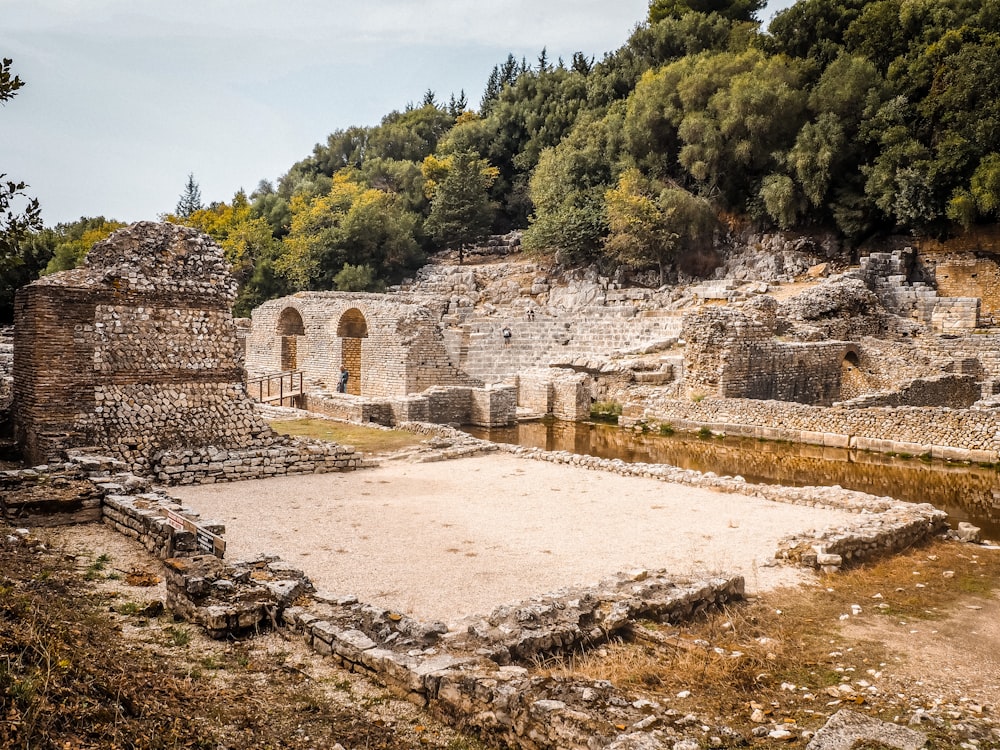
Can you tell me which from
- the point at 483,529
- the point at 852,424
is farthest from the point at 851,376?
the point at 483,529

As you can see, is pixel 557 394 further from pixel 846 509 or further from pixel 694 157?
pixel 694 157

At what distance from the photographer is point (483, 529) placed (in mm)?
9297

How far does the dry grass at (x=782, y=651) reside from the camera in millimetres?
5049

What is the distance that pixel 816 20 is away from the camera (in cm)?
3759

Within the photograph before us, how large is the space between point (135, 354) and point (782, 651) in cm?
974

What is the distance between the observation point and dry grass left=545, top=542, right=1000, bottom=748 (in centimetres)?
505

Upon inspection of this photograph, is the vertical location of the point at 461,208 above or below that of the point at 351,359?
above

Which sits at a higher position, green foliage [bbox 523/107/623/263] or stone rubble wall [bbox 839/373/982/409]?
green foliage [bbox 523/107/623/263]

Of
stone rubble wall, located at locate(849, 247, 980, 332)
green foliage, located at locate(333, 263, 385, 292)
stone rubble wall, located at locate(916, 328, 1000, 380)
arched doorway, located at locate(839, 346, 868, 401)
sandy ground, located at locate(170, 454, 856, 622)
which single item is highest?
green foliage, located at locate(333, 263, 385, 292)

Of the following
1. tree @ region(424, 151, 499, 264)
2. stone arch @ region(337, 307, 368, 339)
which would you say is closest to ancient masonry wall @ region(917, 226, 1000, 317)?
stone arch @ region(337, 307, 368, 339)

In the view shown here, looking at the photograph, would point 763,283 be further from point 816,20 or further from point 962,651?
point 962,651

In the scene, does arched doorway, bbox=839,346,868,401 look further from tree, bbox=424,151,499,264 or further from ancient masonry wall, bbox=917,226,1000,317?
tree, bbox=424,151,499,264

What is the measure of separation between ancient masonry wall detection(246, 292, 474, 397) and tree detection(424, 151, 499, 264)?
698 inches

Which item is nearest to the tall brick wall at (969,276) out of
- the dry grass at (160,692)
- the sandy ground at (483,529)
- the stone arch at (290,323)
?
the stone arch at (290,323)
